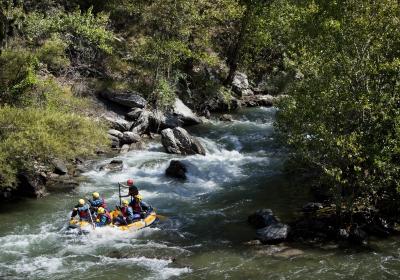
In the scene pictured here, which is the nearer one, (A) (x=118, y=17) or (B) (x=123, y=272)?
(B) (x=123, y=272)

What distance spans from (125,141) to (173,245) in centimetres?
1307

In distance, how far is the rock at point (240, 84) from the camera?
42.2m

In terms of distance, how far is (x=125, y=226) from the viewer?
1927 centimetres

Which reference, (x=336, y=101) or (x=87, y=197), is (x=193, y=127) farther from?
(x=336, y=101)

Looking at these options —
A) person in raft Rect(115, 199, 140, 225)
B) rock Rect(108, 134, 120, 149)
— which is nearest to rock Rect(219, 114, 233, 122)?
rock Rect(108, 134, 120, 149)

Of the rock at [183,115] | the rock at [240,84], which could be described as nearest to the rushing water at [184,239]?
the rock at [183,115]

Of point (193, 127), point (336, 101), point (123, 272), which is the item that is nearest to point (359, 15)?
point (336, 101)

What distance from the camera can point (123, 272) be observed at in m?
15.6

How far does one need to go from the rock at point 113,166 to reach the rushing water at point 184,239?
0.40 meters

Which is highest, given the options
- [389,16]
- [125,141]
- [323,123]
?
[389,16]

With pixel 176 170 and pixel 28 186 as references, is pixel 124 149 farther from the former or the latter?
pixel 28 186

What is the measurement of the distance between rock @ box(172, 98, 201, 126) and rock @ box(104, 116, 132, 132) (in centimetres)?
403

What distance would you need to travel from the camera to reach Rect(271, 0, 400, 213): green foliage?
649 inches

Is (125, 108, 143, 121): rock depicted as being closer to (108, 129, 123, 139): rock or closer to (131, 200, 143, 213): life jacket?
(108, 129, 123, 139): rock
